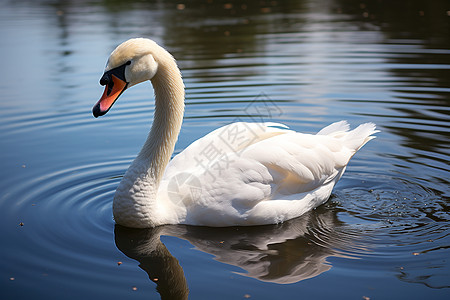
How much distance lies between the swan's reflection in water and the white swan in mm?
105

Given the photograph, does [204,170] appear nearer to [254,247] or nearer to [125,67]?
[254,247]

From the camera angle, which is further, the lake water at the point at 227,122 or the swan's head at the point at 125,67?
the swan's head at the point at 125,67

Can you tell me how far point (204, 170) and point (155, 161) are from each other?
50 cm

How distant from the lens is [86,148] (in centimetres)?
830

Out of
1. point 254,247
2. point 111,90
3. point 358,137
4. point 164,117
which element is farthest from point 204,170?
point 358,137

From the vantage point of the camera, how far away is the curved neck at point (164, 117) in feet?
18.9

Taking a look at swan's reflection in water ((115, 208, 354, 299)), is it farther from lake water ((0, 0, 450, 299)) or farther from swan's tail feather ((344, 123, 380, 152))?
swan's tail feather ((344, 123, 380, 152))

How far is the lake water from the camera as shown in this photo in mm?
4844

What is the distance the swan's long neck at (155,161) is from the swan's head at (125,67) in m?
0.16

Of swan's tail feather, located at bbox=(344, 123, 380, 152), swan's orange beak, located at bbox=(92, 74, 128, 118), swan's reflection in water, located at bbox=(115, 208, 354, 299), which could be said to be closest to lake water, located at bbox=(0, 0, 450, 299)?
swan's reflection in water, located at bbox=(115, 208, 354, 299)

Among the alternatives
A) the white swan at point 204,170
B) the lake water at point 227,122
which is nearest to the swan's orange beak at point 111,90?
the white swan at point 204,170

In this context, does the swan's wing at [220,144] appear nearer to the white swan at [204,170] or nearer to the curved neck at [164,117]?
the white swan at [204,170]

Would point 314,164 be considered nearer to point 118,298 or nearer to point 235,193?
point 235,193

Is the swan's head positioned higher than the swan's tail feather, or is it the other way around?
the swan's head
